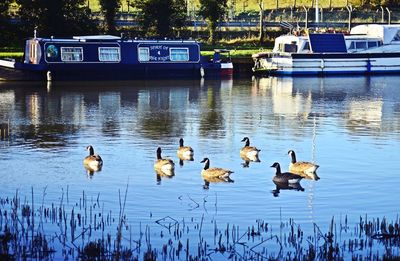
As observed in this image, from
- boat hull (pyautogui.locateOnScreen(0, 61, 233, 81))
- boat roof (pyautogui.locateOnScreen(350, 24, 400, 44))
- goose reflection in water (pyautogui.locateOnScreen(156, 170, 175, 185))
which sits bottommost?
goose reflection in water (pyautogui.locateOnScreen(156, 170, 175, 185))

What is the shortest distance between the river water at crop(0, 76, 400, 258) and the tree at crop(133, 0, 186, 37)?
17596 millimetres

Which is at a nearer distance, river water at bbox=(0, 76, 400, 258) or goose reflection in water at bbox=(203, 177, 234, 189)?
river water at bbox=(0, 76, 400, 258)

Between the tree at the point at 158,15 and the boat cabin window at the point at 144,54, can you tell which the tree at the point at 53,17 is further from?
the boat cabin window at the point at 144,54

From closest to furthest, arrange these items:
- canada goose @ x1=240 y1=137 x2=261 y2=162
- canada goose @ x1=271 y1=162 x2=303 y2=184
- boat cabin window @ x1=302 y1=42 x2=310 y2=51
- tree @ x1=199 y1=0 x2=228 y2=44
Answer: canada goose @ x1=271 y1=162 x2=303 y2=184 < canada goose @ x1=240 y1=137 x2=261 y2=162 < boat cabin window @ x1=302 y1=42 x2=310 y2=51 < tree @ x1=199 y1=0 x2=228 y2=44

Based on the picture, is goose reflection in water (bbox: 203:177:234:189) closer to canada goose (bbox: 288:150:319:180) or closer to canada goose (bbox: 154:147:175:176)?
canada goose (bbox: 154:147:175:176)

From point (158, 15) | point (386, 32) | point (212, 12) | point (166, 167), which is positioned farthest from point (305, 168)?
point (212, 12)

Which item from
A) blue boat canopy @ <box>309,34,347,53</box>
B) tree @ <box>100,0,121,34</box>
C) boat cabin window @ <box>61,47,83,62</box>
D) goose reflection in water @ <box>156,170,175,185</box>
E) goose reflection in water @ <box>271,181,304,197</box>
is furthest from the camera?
tree @ <box>100,0,121,34</box>

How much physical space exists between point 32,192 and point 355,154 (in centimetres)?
1077

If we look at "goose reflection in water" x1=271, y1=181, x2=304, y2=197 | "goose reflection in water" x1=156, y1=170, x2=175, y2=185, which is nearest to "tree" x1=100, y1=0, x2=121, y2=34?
"goose reflection in water" x1=156, y1=170, x2=175, y2=185

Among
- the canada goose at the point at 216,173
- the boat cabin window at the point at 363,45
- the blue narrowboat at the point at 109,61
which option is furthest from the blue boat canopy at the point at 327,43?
the canada goose at the point at 216,173

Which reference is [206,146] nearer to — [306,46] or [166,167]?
[166,167]

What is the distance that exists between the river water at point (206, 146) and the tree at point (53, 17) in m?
12.6

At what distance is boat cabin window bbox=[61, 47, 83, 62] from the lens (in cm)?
5731

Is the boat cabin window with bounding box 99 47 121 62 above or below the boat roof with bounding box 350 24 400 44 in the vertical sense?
below
